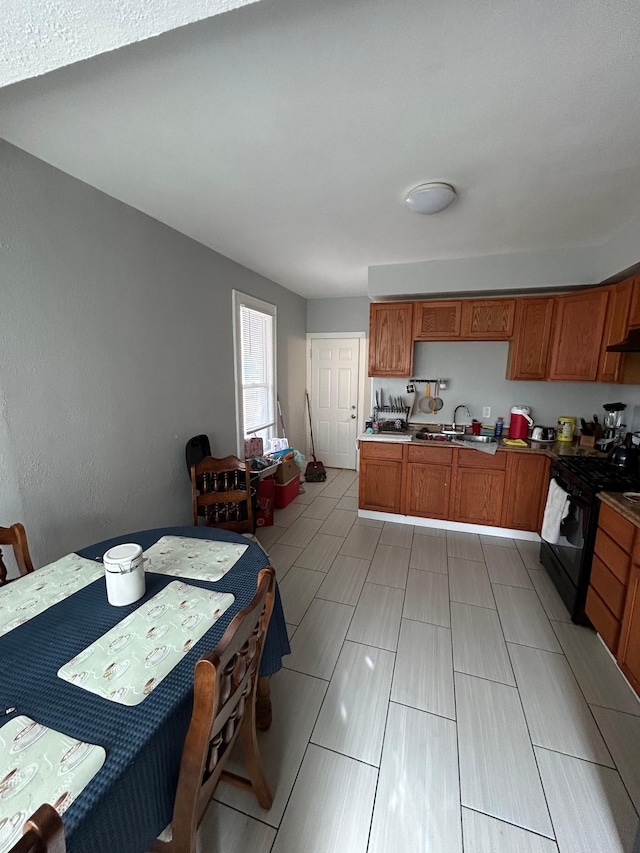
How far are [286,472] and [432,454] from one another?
1622 millimetres

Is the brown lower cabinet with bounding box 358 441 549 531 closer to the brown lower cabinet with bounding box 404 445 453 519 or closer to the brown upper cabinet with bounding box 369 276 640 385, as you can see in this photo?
the brown lower cabinet with bounding box 404 445 453 519

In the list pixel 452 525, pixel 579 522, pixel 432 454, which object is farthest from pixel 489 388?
pixel 579 522

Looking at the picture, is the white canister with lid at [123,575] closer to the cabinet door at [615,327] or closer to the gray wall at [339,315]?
the cabinet door at [615,327]

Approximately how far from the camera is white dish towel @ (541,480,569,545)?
92.5 inches

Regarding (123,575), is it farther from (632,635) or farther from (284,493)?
(284,493)

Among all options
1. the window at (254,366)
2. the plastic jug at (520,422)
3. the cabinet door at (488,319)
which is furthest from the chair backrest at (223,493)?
the plastic jug at (520,422)

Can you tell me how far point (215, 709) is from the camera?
0.77 metres

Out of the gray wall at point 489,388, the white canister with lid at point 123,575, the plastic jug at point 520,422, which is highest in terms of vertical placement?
the gray wall at point 489,388

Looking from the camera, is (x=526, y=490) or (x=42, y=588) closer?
(x=42, y=588)

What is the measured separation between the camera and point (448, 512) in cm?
335

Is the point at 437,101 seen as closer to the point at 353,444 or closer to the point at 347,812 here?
the point at 347,812

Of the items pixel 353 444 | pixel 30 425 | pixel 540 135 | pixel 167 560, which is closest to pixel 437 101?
pixel 540 135

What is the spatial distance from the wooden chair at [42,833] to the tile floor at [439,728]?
108 centimetres

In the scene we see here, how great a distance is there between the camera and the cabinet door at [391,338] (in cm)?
351
